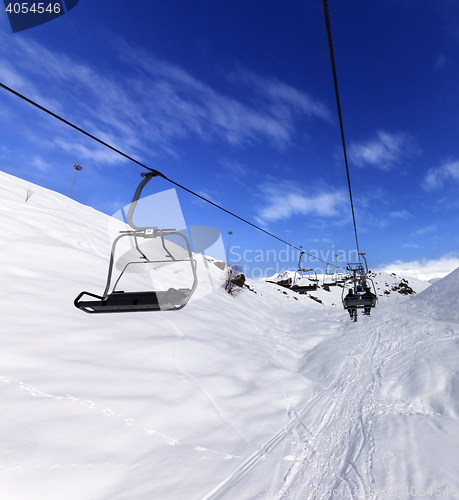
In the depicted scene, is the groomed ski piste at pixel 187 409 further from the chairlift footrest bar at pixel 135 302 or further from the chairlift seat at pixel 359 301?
the chairlift seat at pixel 359 301

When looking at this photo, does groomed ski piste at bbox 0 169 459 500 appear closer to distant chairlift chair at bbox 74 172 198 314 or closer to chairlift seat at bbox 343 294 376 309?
distant chairlift chair at bbox 74 172 198 314

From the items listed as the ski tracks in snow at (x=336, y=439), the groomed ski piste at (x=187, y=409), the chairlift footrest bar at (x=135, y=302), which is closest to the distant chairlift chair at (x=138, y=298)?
the chairlift footrest bar at (x=135, y=302)

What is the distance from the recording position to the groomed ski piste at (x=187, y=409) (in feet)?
11.7

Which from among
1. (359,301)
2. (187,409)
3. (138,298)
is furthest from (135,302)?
(359,301)

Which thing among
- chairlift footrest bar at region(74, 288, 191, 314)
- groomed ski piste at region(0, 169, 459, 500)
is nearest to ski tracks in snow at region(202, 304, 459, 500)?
groomed ski piste at region(0, 169, 459, 500)

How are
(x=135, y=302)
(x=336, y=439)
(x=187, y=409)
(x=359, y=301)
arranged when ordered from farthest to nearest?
1. (x=359, y=301)
2. (x=187, y=409)
3. (x=336, y=439)
4. (x=135, y=302)

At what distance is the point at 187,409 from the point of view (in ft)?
16.9

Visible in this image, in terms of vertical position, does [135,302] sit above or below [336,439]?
above

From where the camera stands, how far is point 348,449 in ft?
15.1

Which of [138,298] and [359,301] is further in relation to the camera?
[359,301]

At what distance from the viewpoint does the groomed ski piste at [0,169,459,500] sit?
141 inches

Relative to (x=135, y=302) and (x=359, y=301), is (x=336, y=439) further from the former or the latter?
(x=359, y=301)

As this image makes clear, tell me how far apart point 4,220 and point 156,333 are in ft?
27.2

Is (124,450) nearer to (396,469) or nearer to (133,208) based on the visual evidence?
(133,208)
